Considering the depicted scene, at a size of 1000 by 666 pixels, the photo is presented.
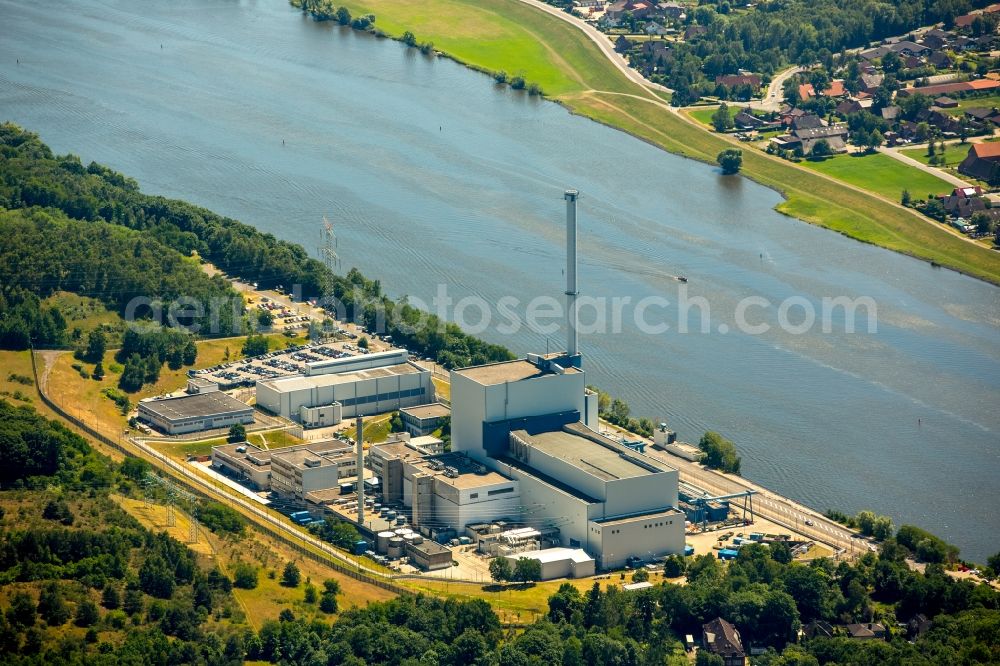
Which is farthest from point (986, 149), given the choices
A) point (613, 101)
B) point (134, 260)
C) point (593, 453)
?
point (134, 260)

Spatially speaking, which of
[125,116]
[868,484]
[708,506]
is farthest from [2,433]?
[125,116]

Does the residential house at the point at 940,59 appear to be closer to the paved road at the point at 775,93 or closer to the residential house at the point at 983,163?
the paved road at the point at 775,93

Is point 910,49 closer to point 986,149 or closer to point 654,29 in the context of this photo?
point 654,29

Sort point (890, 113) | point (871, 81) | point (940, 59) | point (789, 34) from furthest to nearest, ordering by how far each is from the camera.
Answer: point (789, 34) → point (940, 59) → point (871, 81) → point (890, 113)

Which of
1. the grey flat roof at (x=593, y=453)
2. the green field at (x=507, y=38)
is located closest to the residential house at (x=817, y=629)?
the grey flat roof at (x=593, y=453)

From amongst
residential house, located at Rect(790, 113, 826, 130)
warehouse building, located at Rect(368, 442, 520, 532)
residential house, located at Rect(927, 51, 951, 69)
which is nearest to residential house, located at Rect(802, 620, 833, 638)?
warehouse building, located at Rect(368, 442, 520, 532)

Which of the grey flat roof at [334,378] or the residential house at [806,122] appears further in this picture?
the residential house at [806,122]

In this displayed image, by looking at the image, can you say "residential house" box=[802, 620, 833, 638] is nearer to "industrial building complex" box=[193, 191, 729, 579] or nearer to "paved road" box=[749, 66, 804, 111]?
"industrial building complex" box=[193, 191, 729, 579]
